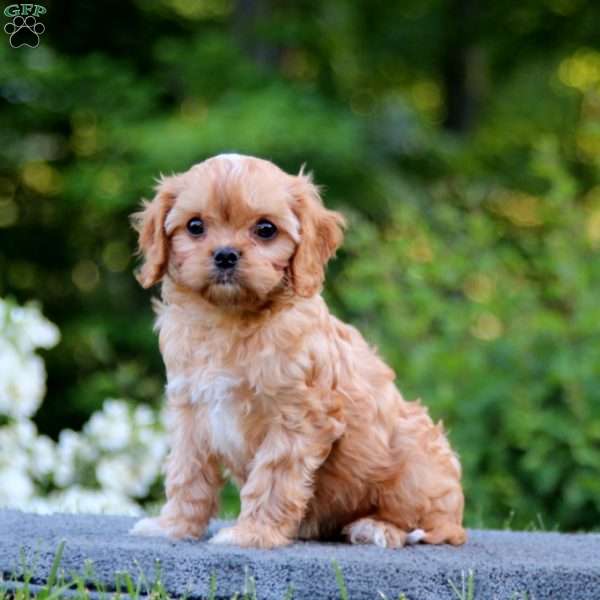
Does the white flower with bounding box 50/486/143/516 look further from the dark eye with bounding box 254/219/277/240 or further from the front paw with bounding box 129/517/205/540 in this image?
the dark eye with bounding box 254/219/277/240

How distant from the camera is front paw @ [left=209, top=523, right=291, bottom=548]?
5.06 m

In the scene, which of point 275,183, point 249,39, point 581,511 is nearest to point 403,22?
point 249,39

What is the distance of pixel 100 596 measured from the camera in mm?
4559

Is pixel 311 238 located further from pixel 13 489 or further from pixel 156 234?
pixel 13 489

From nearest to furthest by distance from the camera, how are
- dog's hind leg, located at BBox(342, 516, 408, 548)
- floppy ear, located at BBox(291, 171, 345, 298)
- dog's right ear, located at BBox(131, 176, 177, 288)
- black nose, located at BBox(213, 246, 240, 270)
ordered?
black nose, located at BBox(213, 246, 240, 270) → floppy ear, located at BBox(291, 171, 345, 298) → dog's right ear, located at BBox(131, 176, 177, 288) → dog's hind leg, located at BBox(342, 516, 408, 548)

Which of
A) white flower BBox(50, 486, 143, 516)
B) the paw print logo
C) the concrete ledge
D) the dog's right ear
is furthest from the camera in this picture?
the paw print logo

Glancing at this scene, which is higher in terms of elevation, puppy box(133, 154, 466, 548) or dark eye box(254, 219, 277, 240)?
dark eye box(254, 219, 277, 240)

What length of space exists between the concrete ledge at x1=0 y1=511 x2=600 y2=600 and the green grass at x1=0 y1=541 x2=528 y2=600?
0.02 m

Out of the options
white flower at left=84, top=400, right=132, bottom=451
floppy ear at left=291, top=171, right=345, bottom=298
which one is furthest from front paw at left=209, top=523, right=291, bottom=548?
white flower at left=84, top=400, right=132, bottom=451

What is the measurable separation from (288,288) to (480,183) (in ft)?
40.8

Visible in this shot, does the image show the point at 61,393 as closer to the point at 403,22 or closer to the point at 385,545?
the point at 403,22

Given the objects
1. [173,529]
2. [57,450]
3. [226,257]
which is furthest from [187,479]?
[57,450]

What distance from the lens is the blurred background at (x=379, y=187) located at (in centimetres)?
907

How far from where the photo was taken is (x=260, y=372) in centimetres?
507
